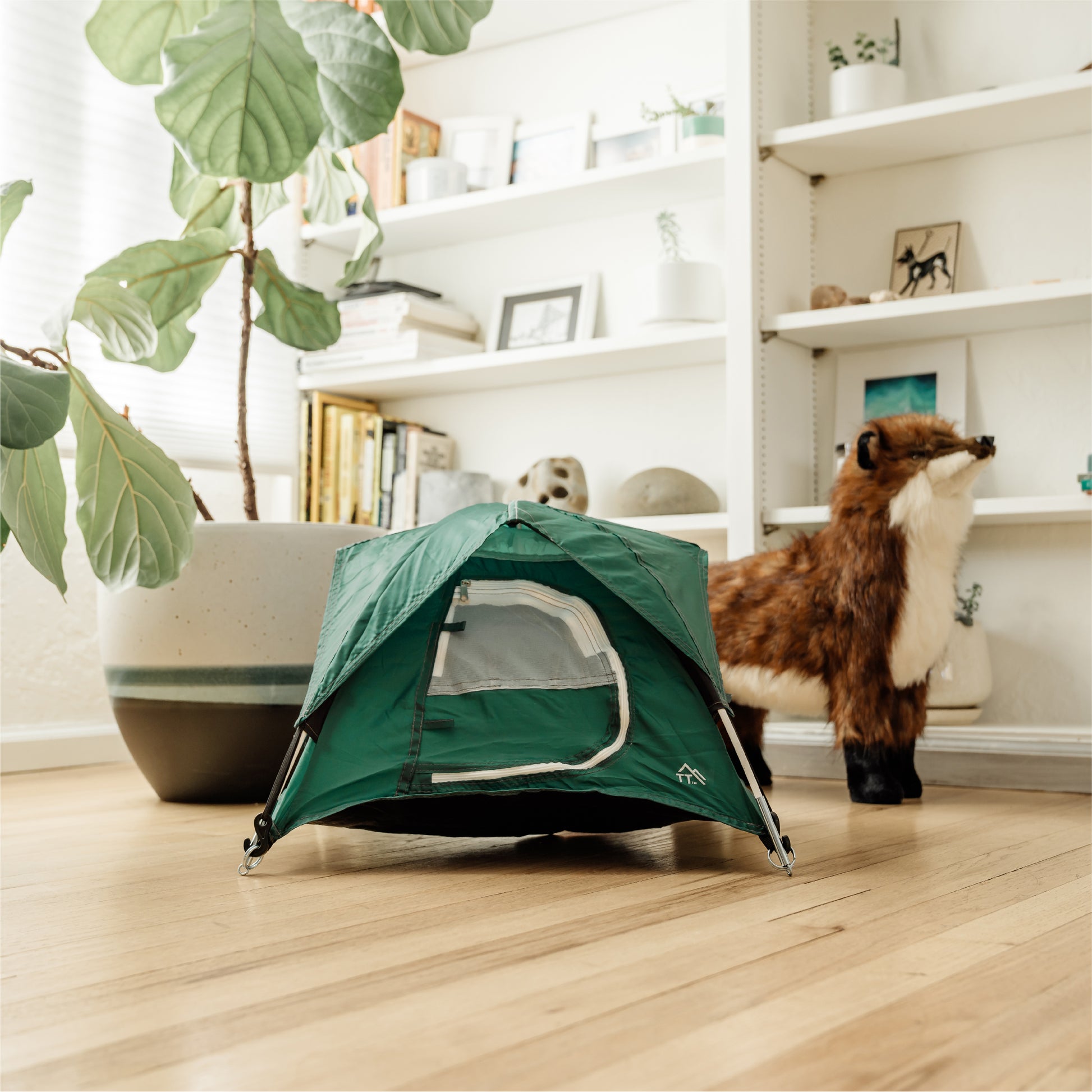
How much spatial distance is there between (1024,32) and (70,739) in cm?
244

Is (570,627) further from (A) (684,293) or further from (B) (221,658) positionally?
(A) (684,293)

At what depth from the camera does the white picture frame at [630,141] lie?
2727 mm

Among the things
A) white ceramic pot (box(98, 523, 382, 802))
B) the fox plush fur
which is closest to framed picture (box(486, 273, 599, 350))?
the fox plush fur

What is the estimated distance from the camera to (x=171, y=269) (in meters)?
1.93

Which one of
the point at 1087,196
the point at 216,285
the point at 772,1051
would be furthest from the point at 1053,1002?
the point at 216,285

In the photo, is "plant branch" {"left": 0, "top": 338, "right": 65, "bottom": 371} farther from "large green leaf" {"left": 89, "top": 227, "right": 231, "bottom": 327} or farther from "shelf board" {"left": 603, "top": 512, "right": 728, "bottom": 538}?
"shelf board" {"left": 603, "top": 512, "right": 728, "bottom": 538}

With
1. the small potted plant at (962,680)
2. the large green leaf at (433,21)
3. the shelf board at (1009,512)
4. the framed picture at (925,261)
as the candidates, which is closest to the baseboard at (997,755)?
the small potted plant at (962,680)

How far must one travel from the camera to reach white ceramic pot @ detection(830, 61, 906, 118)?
7.79ft

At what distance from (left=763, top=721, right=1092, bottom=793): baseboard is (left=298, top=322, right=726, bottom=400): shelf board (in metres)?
0.85

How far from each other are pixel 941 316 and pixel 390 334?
1273 millimetres

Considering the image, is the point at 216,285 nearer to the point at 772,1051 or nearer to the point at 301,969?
the point at 301,969

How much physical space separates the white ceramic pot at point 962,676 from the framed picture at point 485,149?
1551mm

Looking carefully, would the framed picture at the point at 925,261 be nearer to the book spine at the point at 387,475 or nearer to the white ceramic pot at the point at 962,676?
the white ceramic pot at the point at 962,676

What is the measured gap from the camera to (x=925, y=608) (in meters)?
1.96
